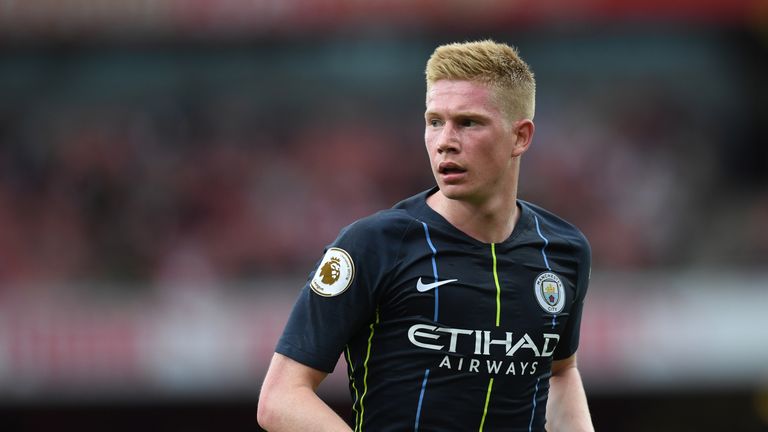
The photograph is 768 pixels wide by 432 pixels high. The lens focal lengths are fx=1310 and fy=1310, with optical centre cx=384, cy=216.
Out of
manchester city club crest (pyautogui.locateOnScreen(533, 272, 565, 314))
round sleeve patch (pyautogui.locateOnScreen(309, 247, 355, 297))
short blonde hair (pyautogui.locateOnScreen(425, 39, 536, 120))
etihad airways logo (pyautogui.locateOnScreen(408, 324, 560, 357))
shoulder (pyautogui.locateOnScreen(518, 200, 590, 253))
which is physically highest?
short blonde hair (pyautogui.locateOnScreen(425, 39, 536, 120))

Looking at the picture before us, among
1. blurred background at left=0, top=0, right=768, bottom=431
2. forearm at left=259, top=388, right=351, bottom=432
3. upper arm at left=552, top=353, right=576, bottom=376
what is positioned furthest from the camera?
blurred background at left=0, top=0, right=768, bottom=431

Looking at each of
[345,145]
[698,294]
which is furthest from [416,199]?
[345,145]

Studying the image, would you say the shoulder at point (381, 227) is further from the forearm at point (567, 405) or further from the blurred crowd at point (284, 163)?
the blurred crowd at point (284, 163)

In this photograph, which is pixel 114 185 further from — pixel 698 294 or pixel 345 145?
pixel 698 294

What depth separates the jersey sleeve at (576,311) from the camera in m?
4.17

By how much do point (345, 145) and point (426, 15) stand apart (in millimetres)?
1972

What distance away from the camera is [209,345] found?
459 inches

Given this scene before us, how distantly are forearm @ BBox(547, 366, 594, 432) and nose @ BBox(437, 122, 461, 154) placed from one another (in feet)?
3.11

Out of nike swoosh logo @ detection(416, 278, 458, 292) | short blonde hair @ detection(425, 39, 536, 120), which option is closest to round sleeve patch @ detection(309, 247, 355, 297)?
nike swoosh logo @ detection(416, 278, 458, 292)

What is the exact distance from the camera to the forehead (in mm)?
3766

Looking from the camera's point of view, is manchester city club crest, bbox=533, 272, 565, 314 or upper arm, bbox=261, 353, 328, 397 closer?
upper arm, bbox=261, 353, 328, 397

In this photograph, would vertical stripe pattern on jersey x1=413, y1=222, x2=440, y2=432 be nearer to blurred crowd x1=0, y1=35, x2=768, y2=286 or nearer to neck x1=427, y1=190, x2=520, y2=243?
neck x1=427, y1=190, x2=520, y2=243

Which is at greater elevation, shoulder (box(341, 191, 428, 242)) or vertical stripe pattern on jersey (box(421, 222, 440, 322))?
shoulder (box(341, 191, 428, 242))

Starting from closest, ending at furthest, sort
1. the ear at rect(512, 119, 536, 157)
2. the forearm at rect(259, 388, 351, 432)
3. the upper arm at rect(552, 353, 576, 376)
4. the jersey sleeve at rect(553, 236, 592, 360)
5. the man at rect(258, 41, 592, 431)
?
the forearm at rect(259, 388, 351, 432) < the man at rect(258, 41, 592, 431) < the ear at rect(512, 119, 536, 157) < the jersey sleeve at rect(553, 236, 592, 360) < the upper arm at rect(552, 353, 576, 376)
